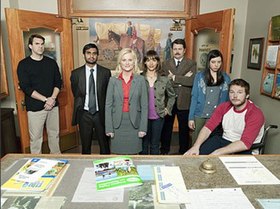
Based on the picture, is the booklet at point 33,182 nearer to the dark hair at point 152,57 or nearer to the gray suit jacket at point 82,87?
the gray suit jacket at point 82,87

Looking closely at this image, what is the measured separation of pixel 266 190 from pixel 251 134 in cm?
87

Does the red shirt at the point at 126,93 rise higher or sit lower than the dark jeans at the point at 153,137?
higher

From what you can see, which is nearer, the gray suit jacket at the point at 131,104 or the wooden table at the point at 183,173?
the wooden table at the point at 183,173

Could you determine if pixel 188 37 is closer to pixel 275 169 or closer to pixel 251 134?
pixel 251 134

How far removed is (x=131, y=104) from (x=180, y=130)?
3.32 ft

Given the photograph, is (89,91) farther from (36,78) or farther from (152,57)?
(152,57)

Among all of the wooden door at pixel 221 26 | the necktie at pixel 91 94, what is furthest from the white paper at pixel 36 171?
the wooden door at pixel 221 26

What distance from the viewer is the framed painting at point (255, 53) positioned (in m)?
2.81

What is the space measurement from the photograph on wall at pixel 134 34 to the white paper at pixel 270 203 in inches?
112

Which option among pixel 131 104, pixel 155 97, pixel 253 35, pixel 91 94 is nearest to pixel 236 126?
pixel 155 97

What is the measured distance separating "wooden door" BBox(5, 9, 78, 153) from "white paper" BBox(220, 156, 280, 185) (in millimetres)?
2208

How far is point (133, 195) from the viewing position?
107 centimetres

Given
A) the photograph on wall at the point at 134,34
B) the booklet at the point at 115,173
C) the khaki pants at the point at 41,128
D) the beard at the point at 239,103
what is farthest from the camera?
the photograph on wall at the point at 134,34

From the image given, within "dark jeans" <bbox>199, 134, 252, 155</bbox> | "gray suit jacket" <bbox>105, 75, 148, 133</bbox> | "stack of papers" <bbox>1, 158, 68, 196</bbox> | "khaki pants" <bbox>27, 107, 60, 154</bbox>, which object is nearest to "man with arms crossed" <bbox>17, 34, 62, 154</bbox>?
"khaki pants" <bbox>27, 107, 60, 154</bbox>
